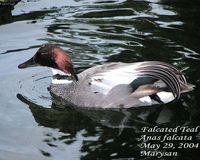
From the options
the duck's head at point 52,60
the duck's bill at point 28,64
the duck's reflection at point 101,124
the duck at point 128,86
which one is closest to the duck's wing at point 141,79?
the duck at point 128,86

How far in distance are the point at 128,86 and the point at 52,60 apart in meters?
1.25

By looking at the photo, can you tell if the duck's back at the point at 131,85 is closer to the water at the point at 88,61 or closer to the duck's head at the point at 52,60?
the water at the point at 88,61

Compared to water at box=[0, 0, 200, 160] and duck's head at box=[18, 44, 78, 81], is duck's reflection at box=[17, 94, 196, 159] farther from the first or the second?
duck's head at box=[18, 44, 78, 81]

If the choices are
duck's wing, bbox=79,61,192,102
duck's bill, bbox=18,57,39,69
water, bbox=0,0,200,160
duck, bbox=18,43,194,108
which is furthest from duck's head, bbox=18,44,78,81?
duck's wing, bbox=79,61,192,102

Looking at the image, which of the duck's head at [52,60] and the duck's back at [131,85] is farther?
the duck's head at [52,60]

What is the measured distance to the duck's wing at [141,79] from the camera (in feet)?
23.1

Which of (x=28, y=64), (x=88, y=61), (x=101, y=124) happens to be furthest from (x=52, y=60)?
(x=101, y=124)

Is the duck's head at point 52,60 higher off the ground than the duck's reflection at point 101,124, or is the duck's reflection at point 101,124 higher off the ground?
the duck's head at point 52,60

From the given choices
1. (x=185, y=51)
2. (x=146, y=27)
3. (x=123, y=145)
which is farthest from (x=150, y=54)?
(x=123, y=145)

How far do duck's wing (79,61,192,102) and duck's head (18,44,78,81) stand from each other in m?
0.43

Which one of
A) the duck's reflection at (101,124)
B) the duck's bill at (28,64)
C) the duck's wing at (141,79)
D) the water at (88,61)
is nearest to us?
the duck's reflection at (101,124)

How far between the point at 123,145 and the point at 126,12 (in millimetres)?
4395

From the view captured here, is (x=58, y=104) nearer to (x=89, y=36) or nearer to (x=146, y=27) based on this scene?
(x=89, y=36)

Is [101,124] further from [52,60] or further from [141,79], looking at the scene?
[52,60]
